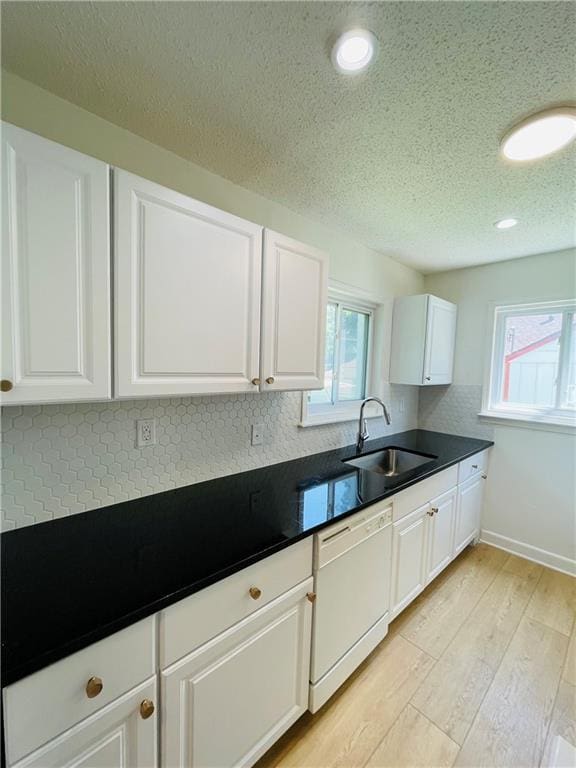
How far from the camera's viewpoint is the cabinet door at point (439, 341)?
8.32 feet

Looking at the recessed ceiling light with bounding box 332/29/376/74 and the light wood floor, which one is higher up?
the recessed ceiling light with bounding box 332/29/376/74

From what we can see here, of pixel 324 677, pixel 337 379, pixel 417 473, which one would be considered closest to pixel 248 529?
pixel 324 677

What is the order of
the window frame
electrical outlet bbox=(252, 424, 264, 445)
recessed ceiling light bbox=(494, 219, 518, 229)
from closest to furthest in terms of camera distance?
electrical outlet bbox=(252, 424, 264, 445)
recessed ceiling light bbox=(494, 219, 518, 229)
the window frame

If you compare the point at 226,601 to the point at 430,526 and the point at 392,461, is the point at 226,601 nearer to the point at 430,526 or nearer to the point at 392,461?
the point at 430,526

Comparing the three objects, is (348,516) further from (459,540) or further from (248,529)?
(459,540)

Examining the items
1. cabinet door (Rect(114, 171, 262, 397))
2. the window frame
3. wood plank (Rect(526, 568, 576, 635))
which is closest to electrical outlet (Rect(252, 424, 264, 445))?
the window frame

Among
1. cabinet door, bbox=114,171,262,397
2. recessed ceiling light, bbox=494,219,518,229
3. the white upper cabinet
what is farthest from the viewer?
the white upper cabinet

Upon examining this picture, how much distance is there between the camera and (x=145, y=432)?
1.37 meters

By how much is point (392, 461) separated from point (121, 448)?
75.2 inches

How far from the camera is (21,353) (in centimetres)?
83

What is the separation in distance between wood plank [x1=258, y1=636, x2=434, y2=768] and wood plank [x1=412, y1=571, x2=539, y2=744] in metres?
0.08

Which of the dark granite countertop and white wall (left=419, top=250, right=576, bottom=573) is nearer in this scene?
the dark granite countertop

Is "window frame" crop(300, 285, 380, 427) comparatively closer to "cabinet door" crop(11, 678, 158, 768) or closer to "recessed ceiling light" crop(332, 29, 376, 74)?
"recessed ceiling light" crop(332, 29, 376, 74)

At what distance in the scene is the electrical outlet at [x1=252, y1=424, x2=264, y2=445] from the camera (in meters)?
1.76
